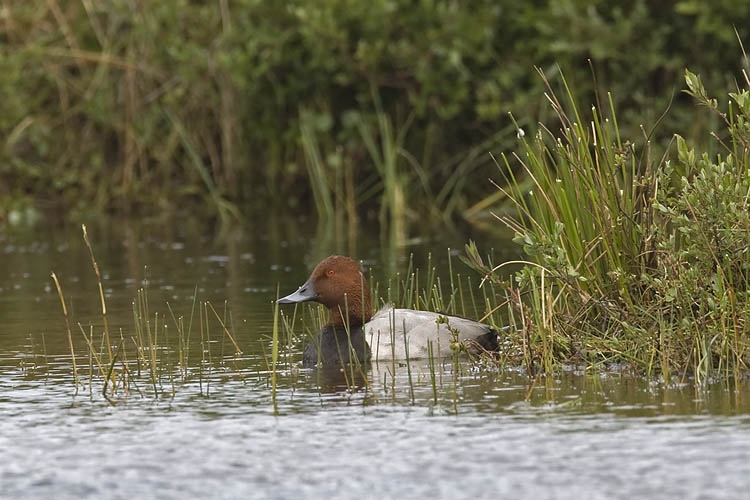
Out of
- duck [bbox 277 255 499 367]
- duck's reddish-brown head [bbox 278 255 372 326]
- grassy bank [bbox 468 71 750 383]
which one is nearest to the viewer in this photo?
grassy bank [bbox 468 71 750 383]

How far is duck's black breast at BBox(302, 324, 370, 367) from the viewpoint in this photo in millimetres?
8820

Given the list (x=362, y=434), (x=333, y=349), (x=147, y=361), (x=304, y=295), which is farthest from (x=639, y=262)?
(x=147, y=361)

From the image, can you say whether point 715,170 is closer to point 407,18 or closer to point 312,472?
point 312,472

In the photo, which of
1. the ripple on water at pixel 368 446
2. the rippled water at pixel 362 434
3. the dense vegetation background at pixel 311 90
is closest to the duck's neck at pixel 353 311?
the rippled water at pixel 362 434

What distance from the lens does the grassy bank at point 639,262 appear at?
7.76 m

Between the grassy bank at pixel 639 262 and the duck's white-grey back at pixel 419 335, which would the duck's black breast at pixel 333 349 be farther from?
the grassy bank at pixel 639 262

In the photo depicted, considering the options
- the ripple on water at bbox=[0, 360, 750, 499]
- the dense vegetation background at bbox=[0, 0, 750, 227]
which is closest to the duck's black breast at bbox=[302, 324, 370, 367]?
the ripple on water at bbox=[0, 360, 750, 499]

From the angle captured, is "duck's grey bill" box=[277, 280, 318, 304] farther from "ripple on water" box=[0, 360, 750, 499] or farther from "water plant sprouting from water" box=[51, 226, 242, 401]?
"ripple on water" box=[0, 360, 750, 499]

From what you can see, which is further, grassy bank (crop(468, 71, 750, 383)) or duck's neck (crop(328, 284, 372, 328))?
duck's neck (crop(328, 284, 372, 328))

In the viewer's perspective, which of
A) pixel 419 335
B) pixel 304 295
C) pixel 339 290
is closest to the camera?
pixel 419 335

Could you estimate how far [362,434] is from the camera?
6672 millimetres

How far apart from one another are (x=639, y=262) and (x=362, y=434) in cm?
257

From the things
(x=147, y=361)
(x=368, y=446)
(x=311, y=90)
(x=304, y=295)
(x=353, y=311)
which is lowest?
(x=368, y=446)

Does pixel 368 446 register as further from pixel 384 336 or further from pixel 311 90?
pixel 311 90
